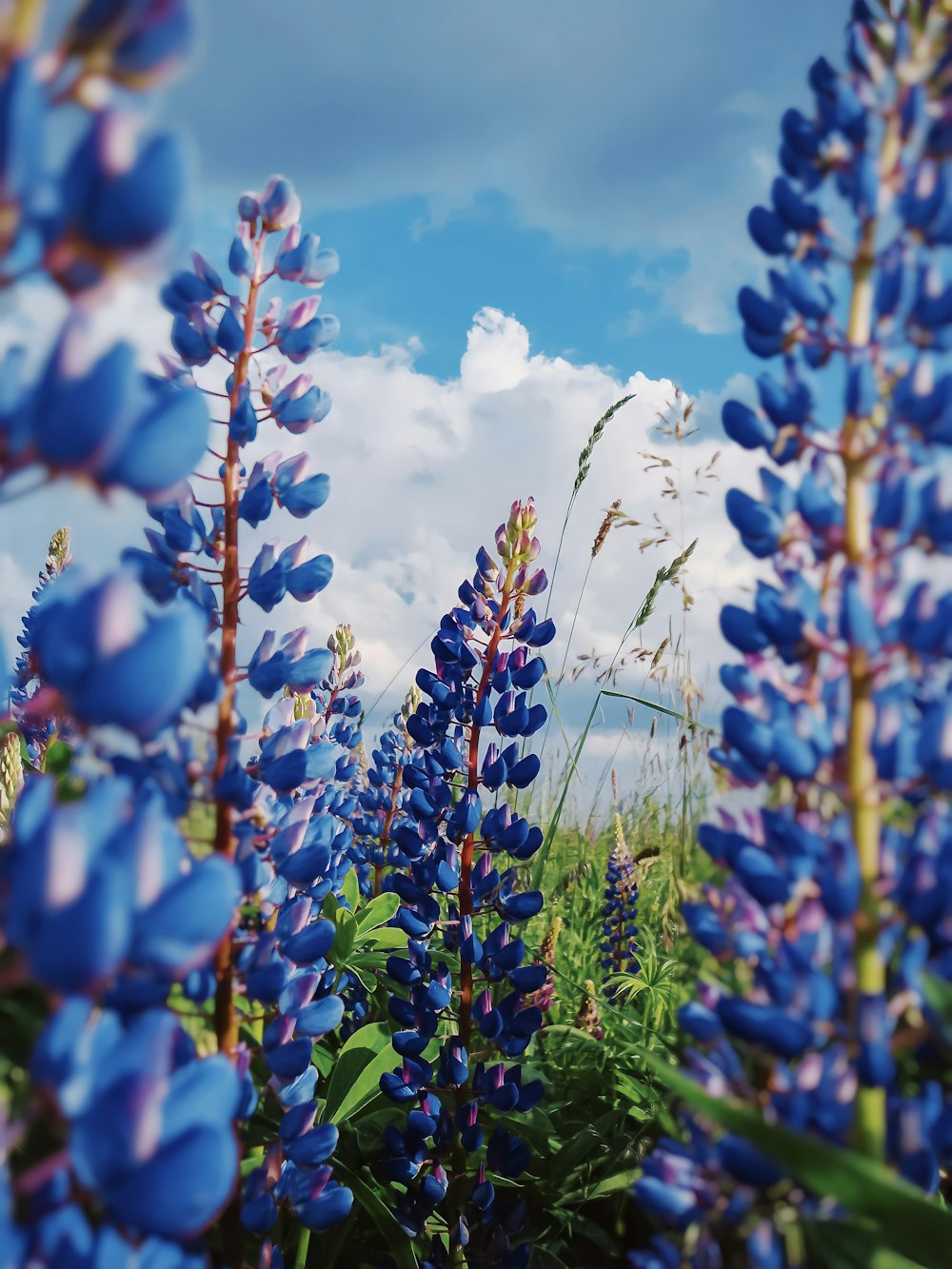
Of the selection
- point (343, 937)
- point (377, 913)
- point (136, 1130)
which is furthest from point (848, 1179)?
point (377, 913)

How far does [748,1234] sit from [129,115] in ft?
3.48

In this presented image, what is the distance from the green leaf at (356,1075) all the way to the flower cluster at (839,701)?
137cm

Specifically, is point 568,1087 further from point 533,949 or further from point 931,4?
point 931,4

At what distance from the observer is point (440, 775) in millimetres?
2748

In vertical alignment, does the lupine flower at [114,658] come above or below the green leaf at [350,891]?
below

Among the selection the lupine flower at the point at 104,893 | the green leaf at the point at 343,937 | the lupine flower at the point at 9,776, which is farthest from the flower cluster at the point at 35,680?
the lupine flower at the point at 104,893

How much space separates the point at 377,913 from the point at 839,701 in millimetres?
2633

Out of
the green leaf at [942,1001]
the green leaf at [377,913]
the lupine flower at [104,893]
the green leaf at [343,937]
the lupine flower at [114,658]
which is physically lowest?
the lupine flower at [104,893]

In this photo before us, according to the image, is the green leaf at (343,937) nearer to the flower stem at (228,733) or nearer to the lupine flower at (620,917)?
the lupine flower at (620,917)

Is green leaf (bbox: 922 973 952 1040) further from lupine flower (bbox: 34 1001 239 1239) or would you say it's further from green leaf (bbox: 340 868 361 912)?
green leaf (bbox: 340 868 361 912)

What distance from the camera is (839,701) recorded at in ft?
3.76

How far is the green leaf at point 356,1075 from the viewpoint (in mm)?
2381

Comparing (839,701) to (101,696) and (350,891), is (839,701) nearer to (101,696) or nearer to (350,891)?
(101,696)

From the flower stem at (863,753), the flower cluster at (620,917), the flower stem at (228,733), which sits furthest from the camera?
the flower cluster at (620,917)
